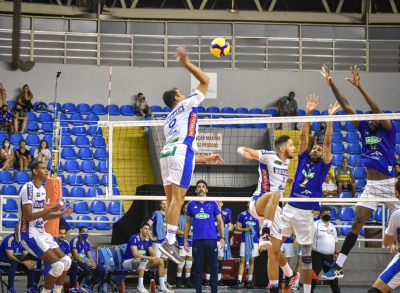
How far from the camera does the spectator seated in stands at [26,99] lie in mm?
22812

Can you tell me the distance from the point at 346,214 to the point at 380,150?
9.99 meters

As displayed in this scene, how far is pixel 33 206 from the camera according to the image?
36.1ft

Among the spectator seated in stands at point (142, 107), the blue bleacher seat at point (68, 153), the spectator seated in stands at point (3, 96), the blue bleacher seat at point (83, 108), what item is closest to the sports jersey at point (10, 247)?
the blue bleacher seat at point (68, 153)

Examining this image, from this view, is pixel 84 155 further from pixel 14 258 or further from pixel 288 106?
pixel 14 258

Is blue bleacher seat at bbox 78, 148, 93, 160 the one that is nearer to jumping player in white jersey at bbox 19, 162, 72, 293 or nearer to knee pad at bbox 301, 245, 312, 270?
jumping player in white jersey at bbox 19, 162, 72, 293

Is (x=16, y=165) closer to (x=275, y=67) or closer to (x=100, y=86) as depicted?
(x=100, y=86)

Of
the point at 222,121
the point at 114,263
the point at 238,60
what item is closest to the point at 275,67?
the point at 238,60

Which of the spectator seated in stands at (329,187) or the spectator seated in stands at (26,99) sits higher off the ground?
the spectator seated in stands at (26,99)

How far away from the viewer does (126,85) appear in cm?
2502

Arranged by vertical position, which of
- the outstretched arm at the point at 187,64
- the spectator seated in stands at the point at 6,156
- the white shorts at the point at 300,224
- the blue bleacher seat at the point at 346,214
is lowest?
the blue bleacher seat at the point at 346,214

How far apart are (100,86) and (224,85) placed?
4795mm

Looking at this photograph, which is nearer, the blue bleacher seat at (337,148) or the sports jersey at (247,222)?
the sports jersey at (247,222)

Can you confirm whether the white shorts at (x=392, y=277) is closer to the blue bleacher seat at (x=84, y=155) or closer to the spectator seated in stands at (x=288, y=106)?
the blue bleacher seat at (x=84, y=155)

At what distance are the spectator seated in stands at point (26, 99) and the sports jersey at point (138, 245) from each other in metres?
9.40
